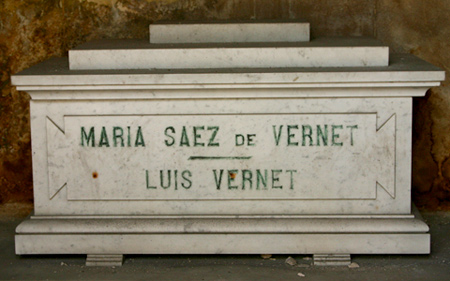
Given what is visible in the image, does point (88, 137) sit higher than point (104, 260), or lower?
higher

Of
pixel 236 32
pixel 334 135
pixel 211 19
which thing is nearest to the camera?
pixel 334 135

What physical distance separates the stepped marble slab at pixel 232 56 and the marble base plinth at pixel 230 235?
31.7 inches

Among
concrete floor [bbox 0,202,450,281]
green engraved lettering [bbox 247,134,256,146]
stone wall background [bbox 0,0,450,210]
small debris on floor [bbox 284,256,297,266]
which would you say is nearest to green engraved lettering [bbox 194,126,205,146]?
green engraved lettering [bbox 247,134,256,146]

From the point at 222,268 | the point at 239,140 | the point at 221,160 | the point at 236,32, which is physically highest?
the point at 236,32

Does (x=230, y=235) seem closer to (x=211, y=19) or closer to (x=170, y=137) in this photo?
(x=170, y=137)

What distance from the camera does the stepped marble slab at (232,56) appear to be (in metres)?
4.45

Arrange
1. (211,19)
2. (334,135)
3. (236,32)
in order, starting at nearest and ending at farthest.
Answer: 1. (334,135)
2. (236,32)
3. (211,19)

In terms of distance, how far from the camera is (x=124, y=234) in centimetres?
448

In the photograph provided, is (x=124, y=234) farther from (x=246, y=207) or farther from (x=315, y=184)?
(x=315, y=184)

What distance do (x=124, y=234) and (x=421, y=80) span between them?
1718mm

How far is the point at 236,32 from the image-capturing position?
4785mm

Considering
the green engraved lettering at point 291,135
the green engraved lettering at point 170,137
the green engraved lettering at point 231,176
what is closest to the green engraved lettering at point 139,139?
the green engraved lettering at point 170,137

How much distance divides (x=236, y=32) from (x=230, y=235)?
115 centimetres

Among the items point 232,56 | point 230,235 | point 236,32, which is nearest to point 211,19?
point 236,32
